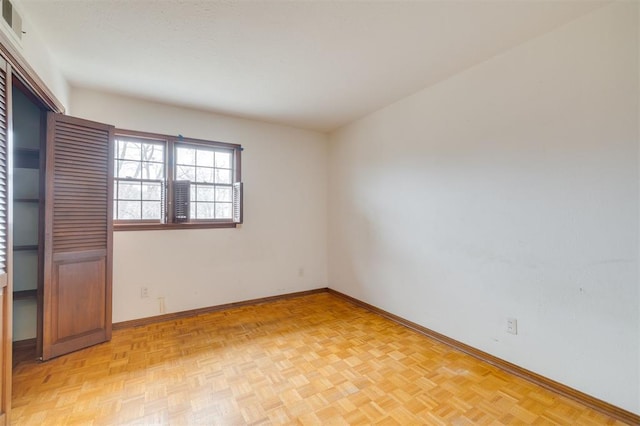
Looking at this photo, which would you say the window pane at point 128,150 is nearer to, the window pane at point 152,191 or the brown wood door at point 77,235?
the window pane at point 152,191

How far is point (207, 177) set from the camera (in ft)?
11.8

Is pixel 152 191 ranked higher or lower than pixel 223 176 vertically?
lower

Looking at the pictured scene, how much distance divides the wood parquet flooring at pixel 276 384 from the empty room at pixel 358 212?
20mm

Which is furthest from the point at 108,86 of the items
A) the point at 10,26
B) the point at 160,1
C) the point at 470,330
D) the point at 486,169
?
the point at 470,330

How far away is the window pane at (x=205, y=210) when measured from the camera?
11.6 ft

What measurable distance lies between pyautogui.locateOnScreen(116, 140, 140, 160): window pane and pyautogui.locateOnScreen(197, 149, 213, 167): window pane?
663 mm

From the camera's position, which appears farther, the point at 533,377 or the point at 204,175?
the point at 204,175

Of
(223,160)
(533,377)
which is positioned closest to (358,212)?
(223,160)

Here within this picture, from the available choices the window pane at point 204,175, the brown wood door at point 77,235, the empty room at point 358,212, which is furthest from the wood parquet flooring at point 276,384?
the window pane at point 204,175

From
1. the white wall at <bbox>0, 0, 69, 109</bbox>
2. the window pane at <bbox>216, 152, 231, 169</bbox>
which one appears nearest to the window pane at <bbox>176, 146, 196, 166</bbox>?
the window pane at <bbox>216, 152, 231, 169</bbox>

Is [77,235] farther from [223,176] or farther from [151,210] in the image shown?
[223,176]

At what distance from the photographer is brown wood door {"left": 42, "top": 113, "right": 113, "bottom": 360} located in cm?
231

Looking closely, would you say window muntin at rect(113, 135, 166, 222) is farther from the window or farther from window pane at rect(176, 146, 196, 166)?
window pane at rect(176, 146, 196, 166)

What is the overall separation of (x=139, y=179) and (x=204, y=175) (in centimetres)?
71
